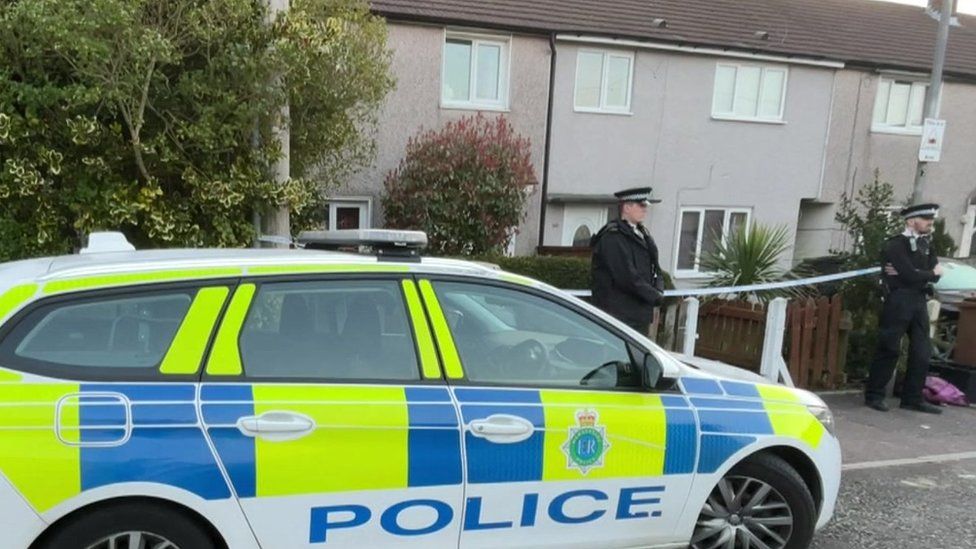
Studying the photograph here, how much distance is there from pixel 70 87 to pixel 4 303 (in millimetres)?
2500

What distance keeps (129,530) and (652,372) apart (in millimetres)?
2066

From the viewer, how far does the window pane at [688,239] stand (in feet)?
43.1

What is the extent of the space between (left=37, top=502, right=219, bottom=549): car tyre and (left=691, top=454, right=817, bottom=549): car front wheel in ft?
7.01

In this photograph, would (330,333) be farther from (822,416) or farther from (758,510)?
(822,416)

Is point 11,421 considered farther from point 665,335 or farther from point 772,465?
point 665,335

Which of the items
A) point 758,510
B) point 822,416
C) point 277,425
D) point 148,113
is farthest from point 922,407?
point 148,113

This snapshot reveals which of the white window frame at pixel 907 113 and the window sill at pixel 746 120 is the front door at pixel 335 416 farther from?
the white window frame at pixel 907 113

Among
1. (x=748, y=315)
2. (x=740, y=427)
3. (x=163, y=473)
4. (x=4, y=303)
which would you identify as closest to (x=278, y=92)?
(x=4, y=303)

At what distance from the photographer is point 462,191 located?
9.34m

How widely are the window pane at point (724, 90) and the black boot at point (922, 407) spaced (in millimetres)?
7099

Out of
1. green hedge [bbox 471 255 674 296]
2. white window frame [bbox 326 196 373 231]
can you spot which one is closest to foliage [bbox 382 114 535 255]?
green hedge [bbox 471 255 674 296]

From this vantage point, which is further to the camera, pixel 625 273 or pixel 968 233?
pixel 968 233

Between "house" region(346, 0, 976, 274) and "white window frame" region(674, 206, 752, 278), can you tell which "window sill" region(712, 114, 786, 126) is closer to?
"house" region(346, 0, 976, 274)

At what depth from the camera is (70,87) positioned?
14.9ft
